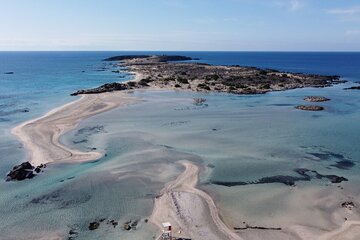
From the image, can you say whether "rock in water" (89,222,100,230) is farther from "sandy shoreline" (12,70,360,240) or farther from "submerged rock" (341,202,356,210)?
"submerged rock" (341,202,356,210)

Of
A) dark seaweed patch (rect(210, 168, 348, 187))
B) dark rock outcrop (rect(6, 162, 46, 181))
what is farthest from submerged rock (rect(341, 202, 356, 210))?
dark rock outcrop (rect(6, 162, 46, 181))

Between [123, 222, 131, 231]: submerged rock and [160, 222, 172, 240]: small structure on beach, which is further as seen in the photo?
[123, 222, 131, 231]: submerged rock

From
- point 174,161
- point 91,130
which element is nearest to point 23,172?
point 174,161

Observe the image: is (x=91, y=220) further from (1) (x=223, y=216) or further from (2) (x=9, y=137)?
(2) (x=9, y=137)

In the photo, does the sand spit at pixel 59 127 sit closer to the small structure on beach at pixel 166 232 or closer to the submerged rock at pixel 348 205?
the small structure on beach at pixel 166 232

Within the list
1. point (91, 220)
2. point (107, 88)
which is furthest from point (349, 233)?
point (107, 88)

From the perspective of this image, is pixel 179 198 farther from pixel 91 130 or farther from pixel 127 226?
pixel 91 130
